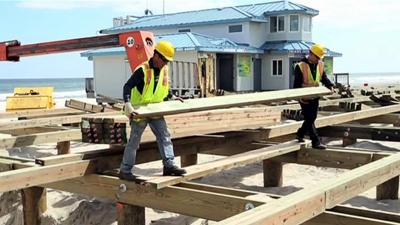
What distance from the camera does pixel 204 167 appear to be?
5695mm

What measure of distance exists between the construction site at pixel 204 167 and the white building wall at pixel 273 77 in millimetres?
22988

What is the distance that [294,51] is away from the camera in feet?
112

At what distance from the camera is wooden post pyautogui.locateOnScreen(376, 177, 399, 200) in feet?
24.9

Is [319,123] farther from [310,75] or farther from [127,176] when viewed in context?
[127,176]

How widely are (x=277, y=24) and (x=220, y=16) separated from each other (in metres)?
3.99

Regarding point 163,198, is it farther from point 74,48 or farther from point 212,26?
point 212,26

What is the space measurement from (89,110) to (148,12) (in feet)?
117

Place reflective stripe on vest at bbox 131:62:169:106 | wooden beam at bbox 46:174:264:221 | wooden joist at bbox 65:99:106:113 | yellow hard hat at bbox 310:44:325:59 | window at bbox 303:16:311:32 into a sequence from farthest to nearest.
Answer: window at bbox 303:16:311:32 → wooden joist at bbox 65:99:106:113 → yellow hard hat at bbox 310:44:325:59 → reflective stripe on vest at bbox 131:62:169:106 → wooden beam at bbox 46:174:264:221

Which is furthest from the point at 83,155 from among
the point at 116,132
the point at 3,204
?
the point at 3,204

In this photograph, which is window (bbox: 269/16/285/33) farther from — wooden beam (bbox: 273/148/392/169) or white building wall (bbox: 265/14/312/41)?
wooden beam (bbox: 273/148/392/169)

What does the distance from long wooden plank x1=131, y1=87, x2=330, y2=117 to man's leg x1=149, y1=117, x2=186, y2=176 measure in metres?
0.21

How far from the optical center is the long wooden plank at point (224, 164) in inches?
204

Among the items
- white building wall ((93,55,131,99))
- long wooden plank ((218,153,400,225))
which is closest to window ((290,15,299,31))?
white building wall ((93,55,131,99))

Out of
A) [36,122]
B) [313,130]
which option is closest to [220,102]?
[313,130]
